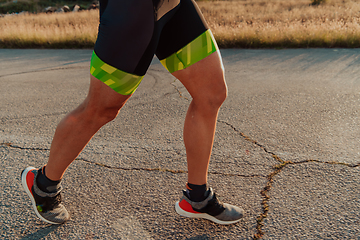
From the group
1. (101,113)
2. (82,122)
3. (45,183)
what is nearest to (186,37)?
(101,113)

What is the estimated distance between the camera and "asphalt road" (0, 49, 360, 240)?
1692 millimetres

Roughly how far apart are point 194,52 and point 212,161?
1.11 m

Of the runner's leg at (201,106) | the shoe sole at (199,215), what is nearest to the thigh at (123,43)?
the runner's leg at (201,106)

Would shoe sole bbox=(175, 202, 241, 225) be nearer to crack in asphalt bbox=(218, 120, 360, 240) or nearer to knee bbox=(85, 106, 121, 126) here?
crack in asphalt bbox=(218, 120, 360, 240)

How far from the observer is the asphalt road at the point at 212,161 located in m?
1.69

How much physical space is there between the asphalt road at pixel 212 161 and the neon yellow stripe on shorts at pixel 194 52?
0.91 m

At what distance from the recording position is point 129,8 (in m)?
1.27

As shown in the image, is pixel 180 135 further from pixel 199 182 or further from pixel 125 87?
pixel 125 87

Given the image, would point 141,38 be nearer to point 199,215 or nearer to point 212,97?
point 212,97

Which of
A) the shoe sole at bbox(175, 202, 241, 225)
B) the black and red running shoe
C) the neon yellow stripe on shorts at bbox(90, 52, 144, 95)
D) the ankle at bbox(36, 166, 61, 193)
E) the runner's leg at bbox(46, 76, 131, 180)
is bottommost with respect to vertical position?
the shoe sole at bbox(175, 202, 241, 225)

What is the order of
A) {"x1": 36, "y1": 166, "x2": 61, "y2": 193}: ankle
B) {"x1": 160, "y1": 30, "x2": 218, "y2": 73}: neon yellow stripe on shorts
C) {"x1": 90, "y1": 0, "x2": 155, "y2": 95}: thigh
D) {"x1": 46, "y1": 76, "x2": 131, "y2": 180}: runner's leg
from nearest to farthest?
{"x1": 90, "y1": 0, "x2": 155, "y2": 95}: thigh, {"x1": 46, "y1": 76, "x2": 131, "y2": 180}: runner's leg, {"x1": 160, "y1": 30, "x2": 218, "y2": 73}: neon yellow stripe on shorts, {"x1": 36, "y1": 166, "x2": 61, "y2": 193}: ankle

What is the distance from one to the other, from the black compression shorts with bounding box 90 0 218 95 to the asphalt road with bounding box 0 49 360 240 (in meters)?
0.85

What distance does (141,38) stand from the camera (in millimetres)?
1328

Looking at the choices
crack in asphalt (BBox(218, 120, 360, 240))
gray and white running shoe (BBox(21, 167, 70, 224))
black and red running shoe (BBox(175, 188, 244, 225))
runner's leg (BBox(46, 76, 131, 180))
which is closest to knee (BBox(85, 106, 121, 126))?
runner's leg (BBox(46, 76, 131, 180))
